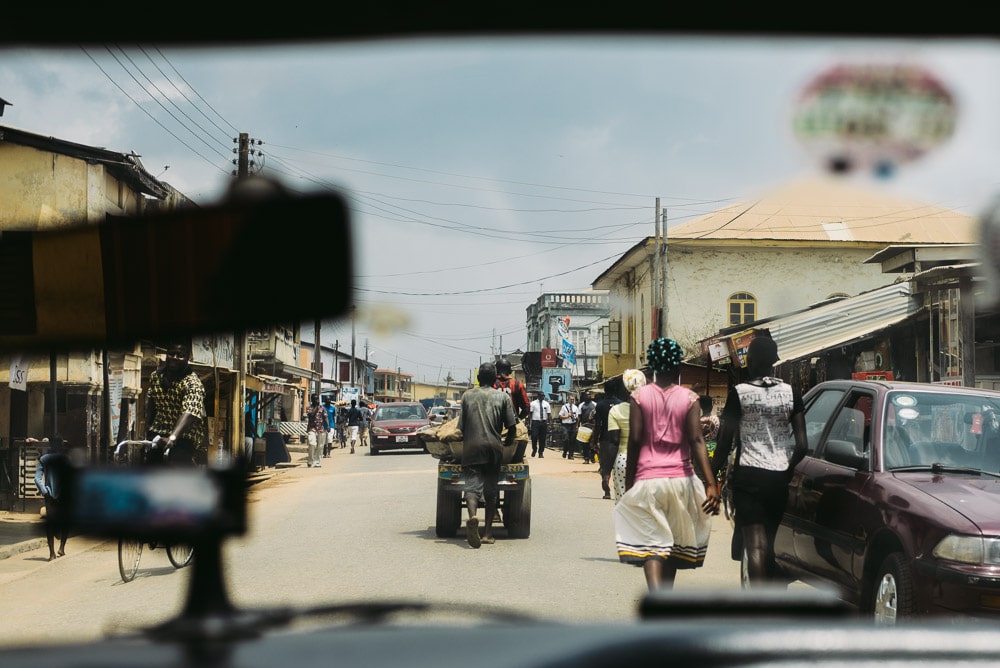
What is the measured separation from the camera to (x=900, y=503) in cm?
589

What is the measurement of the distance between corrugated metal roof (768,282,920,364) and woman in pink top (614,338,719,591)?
11.7 metres

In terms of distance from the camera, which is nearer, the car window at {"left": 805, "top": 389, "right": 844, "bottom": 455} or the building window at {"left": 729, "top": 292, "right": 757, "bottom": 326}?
the car window at {"left": 805, "top": 389, "right": 844, "bottom": 455}

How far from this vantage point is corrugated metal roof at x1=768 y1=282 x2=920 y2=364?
17922mm

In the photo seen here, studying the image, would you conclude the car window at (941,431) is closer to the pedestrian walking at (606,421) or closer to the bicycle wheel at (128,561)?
the bicycle wheel at (128,561)

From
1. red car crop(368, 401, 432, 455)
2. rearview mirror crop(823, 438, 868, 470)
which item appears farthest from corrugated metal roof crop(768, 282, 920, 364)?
red car crop(368, 401, 432, 455)

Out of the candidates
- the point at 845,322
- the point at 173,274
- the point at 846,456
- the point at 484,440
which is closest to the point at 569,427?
the point at 845,322

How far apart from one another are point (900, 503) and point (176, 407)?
4578mm

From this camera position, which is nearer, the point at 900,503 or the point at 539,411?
the point at 900,503

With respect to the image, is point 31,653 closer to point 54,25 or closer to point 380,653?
point 380,653

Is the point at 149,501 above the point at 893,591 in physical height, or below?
above

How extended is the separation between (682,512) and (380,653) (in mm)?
5497

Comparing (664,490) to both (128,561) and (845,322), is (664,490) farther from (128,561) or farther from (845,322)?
(845,322)

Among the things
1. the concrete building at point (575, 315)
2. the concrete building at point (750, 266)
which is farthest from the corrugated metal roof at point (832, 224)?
the concrete building at point (575, 315)

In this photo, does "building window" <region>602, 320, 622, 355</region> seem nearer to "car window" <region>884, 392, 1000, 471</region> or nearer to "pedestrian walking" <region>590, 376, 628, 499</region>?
"pedestrian walking" <region>590, 376, 628, 499</region>
